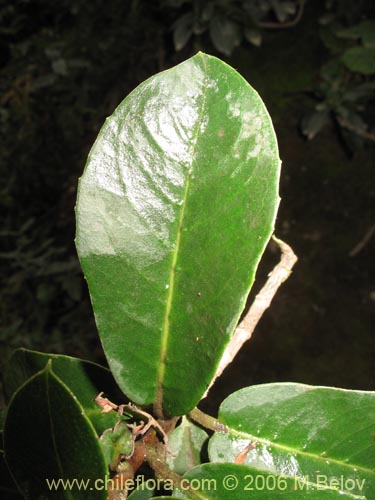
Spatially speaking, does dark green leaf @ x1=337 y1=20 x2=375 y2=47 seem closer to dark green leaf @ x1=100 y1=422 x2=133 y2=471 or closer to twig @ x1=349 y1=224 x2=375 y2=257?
twig @ x1=349 y1=224 x2=375 y2=257

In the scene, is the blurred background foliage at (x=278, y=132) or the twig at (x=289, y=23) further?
the twig at (x=289, y=23)

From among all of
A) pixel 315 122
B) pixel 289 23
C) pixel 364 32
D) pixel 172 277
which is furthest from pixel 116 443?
pixel 289 23

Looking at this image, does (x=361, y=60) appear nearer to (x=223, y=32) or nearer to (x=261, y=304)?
(x=223, y=32)

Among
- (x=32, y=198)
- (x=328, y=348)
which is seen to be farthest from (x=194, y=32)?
(x=328, y=348)

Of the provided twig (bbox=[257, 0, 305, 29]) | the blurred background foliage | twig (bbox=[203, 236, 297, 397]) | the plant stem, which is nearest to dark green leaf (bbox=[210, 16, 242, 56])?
the blurred background foliage

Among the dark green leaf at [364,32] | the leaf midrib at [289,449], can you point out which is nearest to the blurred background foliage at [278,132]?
the dark green leaf at [364,32]

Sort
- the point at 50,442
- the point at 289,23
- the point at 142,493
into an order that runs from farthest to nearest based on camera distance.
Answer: the point at 289,23, the point at 142,493, the point at 50,442

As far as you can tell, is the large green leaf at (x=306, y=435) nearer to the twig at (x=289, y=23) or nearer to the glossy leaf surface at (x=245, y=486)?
the glossy leaf surface at (x=245, y=486)
